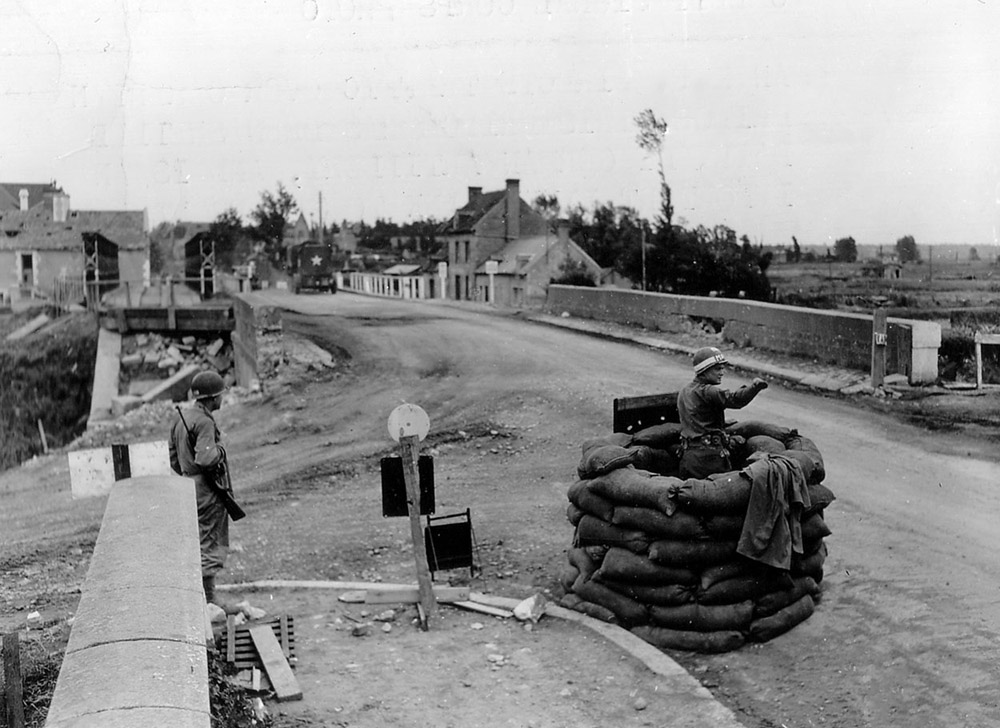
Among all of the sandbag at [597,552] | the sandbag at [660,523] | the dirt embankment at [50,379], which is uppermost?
the sandbag at [660,523]

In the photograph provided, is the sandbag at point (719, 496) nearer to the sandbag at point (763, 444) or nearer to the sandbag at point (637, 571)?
the sandbag at point (637, 571)

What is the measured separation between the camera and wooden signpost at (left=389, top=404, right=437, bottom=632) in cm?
862

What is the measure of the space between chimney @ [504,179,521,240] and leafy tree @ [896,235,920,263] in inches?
1504

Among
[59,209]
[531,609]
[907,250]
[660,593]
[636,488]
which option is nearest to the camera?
[660,593]

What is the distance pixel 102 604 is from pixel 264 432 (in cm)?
1243

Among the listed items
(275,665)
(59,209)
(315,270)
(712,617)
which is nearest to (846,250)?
(712,617)

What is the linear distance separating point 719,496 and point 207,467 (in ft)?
13.0

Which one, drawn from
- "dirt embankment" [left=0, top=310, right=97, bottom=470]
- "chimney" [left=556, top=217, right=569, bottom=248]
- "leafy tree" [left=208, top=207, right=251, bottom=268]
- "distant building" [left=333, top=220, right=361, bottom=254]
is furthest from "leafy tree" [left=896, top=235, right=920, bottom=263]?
"distant building" [left=333, top=220, right=361, bottom=254]

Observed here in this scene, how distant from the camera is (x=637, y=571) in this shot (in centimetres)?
830

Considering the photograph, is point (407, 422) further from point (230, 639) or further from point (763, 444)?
point (763, 444)

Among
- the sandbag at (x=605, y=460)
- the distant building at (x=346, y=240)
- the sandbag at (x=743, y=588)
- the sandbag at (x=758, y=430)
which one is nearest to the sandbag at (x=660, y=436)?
the sandbag at (x=605, y=460)

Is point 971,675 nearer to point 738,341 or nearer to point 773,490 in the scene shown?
point 773,490

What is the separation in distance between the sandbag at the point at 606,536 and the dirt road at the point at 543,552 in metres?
0.78

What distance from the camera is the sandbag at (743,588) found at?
804cm
